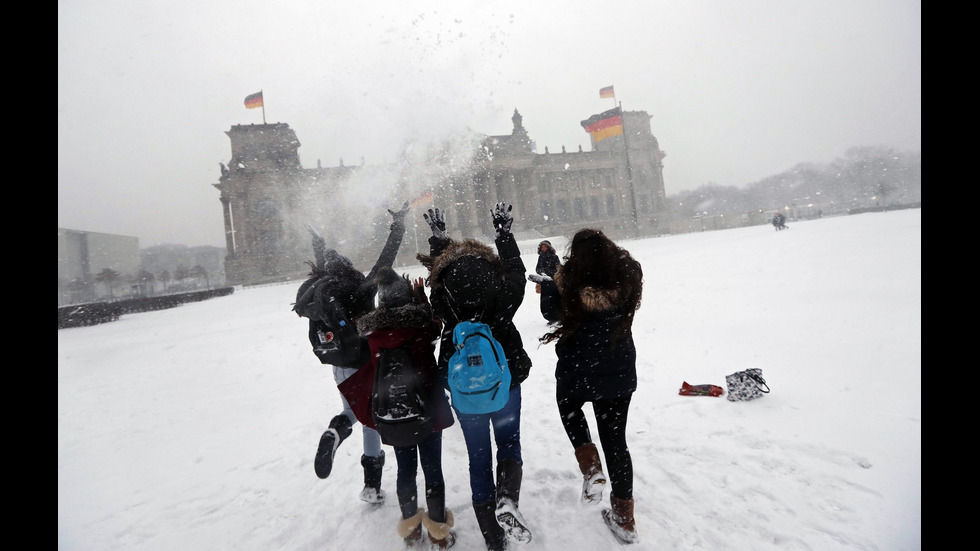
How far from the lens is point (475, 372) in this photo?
7.21 ft

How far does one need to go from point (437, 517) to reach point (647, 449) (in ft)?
6.35

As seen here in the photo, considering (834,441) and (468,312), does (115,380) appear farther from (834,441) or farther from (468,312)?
(834,441)

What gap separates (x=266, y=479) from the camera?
11.9ft

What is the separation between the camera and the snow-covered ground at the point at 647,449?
101 inches

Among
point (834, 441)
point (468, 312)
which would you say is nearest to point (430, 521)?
point (468, 312)

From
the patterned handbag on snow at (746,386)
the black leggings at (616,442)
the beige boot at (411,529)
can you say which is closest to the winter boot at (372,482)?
the beige boot at (411,529)

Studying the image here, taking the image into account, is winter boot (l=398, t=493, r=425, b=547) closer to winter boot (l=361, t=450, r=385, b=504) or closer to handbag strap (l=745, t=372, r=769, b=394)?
winter boot (l=361, t=450, r=385, b=504)

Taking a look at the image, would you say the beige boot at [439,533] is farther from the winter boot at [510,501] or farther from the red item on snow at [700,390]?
the red item on snow at [700,390]

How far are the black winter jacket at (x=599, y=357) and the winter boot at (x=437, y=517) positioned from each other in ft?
3.24

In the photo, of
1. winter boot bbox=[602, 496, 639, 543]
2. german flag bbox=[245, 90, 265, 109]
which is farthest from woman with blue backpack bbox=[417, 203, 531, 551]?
german flag bbox=[245, 90, 265, 109]

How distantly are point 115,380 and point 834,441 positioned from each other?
10.5m

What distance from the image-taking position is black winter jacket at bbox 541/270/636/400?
241cm

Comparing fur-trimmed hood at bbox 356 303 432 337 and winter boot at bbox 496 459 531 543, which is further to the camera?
fur-trimmed hood at bbox 356 303 432 337
